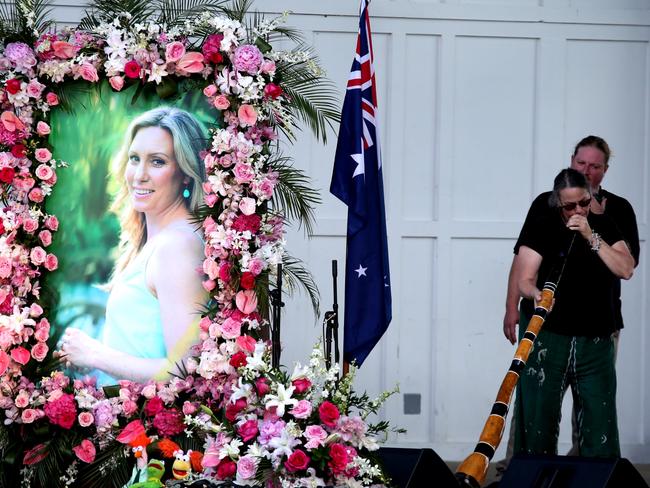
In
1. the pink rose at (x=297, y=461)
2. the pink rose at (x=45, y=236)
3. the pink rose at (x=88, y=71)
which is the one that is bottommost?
the pink rose at (x=297, y=461)

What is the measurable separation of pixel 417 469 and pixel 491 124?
10.4 ft

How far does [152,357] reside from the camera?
448cm

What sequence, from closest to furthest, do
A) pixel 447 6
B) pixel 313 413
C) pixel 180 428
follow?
pixel 313 413 < pixel 180 428 < pixel 447 6

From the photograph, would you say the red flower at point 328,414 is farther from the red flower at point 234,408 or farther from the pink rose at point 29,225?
the pink rose at point 29,225

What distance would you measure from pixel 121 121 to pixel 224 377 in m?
1.14

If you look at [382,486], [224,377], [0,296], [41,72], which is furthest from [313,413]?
[41,72]

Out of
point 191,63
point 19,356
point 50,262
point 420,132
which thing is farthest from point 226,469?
point 420,132

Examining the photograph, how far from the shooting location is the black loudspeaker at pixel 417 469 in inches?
152

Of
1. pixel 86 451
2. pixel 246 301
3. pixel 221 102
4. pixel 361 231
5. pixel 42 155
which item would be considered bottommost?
pixel 86 451

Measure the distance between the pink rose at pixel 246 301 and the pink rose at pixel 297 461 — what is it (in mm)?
1052

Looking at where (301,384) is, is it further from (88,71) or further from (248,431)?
(88,71)

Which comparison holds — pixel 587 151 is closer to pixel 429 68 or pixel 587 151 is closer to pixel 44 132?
pixel 429 68

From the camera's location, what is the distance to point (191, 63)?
447 centimetres

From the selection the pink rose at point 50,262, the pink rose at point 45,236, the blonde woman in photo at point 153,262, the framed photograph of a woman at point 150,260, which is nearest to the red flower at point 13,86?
the framed photograph of a woman at point 150,260
